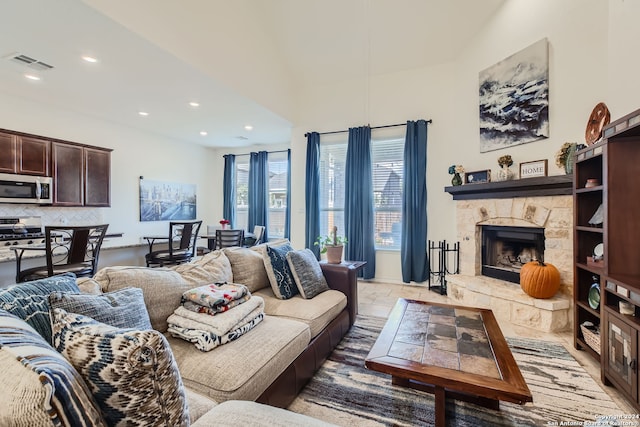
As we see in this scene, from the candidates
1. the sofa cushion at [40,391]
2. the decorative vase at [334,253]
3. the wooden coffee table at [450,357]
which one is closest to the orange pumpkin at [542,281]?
the wooden coffee table at [450,357]

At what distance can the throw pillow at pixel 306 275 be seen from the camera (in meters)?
2.56

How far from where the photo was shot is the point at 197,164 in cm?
693

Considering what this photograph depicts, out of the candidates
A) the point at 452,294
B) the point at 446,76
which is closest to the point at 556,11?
the point at 446,76

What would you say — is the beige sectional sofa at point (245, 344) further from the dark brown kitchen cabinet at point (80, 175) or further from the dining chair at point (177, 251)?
the dark brown kitchen cabinet at point (80, 175)

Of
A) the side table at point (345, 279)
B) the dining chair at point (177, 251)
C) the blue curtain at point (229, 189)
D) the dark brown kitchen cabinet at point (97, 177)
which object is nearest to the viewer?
the side table at point (345, 279)

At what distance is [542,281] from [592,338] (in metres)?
0.73

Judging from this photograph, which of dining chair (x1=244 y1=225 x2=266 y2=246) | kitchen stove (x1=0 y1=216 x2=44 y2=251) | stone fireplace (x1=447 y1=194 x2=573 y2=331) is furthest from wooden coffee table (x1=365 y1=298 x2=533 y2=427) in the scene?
kitchen stove (x1=0 y1=216 x2=44 y2=251)

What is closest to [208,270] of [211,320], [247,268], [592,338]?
[247,268]

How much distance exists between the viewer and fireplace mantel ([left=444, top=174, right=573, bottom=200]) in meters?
3.01

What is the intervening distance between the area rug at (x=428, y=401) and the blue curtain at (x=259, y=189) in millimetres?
4589

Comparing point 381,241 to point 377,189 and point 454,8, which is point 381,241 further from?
point 454,8

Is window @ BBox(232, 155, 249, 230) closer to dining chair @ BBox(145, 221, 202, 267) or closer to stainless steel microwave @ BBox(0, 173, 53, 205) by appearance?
dining chair @ BBox(145, 221, 202, 267)

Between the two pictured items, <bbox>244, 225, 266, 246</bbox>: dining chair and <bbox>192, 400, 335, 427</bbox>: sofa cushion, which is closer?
<bbox>192, 400, 335, 427</bbox>: sofa cushion

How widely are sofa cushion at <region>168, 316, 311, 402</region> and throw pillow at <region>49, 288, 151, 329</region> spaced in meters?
0.30
